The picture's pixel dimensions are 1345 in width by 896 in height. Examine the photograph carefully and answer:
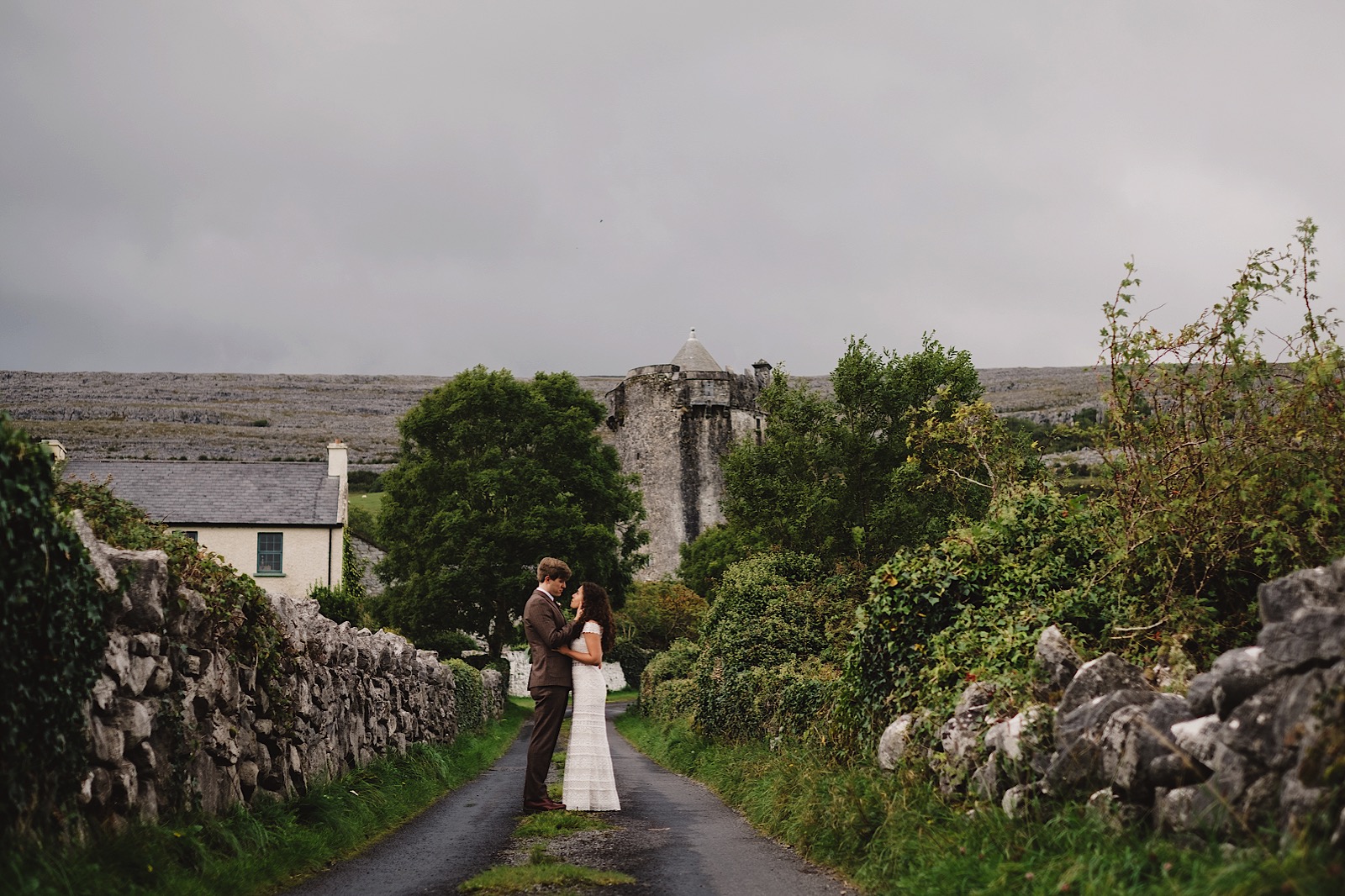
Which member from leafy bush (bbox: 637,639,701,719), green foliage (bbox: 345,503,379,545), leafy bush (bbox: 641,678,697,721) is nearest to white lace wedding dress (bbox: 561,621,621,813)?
leafy bush (bbox: 641,678,697,721)

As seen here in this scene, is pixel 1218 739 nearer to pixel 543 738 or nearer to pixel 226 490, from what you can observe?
pixel 543 738

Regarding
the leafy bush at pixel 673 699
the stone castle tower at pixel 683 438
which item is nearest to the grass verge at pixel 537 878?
the leafy bush at pixel 673 699

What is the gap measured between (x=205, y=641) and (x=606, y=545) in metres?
34.0

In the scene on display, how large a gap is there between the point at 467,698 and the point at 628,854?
55.1 ft

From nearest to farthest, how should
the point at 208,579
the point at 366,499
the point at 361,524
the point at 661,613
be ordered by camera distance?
the point at 208,579 → the point at 661,613 → the point at 361,524 → the point at 366,499

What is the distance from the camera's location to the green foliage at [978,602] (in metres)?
7.98

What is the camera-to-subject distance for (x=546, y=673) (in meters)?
10.4

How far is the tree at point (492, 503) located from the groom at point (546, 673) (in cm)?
2893

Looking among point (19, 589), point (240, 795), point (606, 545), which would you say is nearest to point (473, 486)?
point (606, 545)

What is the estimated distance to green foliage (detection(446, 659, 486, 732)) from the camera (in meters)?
22.5

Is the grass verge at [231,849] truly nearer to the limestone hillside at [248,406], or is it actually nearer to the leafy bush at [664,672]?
the leafy bush at [664,672]

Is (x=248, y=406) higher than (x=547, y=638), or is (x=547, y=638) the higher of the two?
(x=248, y=406)

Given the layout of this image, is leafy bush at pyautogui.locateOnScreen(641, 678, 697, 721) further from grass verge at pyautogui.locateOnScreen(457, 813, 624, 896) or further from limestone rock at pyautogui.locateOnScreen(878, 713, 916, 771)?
grass verge at pyautogui.locateOnScreen(457, 813, 624, 896)

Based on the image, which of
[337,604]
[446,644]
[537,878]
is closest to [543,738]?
[537,878]
